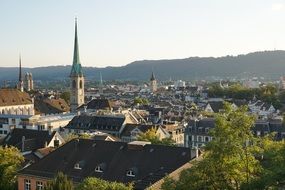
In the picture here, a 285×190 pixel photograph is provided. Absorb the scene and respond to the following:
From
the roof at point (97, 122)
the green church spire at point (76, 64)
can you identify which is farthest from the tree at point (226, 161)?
the green church spire at point (76, 64)

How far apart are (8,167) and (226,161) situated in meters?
27.0

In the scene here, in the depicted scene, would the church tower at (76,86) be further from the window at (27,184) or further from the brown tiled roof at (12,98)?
the window at (27,184)

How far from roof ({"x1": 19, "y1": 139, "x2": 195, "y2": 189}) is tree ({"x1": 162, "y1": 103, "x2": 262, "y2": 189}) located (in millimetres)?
12724

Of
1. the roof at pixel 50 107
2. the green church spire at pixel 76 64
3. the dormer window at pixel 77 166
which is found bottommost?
the roof at pixel 50 107

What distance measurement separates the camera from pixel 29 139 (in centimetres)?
6384

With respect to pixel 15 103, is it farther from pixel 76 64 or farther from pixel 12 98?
pixel 76 64

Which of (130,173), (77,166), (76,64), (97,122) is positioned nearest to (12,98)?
(76,64)

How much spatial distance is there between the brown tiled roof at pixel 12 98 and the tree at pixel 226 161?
96317mm

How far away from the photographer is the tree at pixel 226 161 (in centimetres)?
2466

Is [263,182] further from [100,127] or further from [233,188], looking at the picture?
[100,127]

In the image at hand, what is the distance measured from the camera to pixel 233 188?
81.5 feet

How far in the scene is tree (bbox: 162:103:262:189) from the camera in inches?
971

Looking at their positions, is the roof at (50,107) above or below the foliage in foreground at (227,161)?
below

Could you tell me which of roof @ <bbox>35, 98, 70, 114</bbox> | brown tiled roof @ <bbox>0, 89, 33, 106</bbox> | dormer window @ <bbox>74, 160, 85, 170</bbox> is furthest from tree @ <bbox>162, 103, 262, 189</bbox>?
roof @ <bbox>35, 98, 70, 114</bbox>
